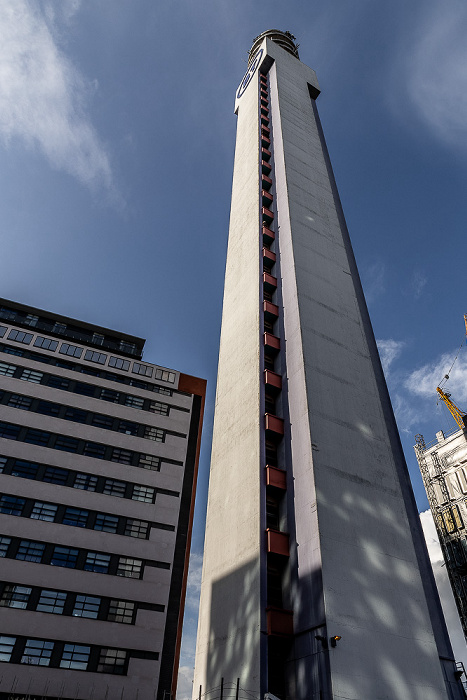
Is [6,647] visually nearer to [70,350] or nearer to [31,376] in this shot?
[31,376]

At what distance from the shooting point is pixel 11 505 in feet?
135

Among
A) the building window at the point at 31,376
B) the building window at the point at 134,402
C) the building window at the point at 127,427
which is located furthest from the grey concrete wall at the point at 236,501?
the building window at the point at 31,376

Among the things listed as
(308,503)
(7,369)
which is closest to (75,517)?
(7,369)

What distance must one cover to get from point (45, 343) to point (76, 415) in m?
10.4

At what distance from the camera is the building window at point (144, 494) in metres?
45.5

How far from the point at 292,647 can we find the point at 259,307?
84.7 feet

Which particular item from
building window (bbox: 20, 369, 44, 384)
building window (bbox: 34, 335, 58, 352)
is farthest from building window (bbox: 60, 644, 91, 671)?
building window (bbox: 34, 335, 58, 352)

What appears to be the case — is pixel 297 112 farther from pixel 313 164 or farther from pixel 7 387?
pixel 7 387

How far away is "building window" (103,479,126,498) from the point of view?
4495 centimetres

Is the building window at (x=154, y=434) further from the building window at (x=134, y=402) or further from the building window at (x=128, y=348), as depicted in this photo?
the building window at (x=128, y=348)

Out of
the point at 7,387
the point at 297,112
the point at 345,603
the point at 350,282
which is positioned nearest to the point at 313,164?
the point at 297,112

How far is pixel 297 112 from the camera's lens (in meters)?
65.8

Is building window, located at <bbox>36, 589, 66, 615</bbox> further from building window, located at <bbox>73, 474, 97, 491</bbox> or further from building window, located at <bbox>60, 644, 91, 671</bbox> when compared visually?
building window, located at <bbox>73, 474, 97, 491</bbox>

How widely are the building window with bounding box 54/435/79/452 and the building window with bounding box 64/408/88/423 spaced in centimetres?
227
